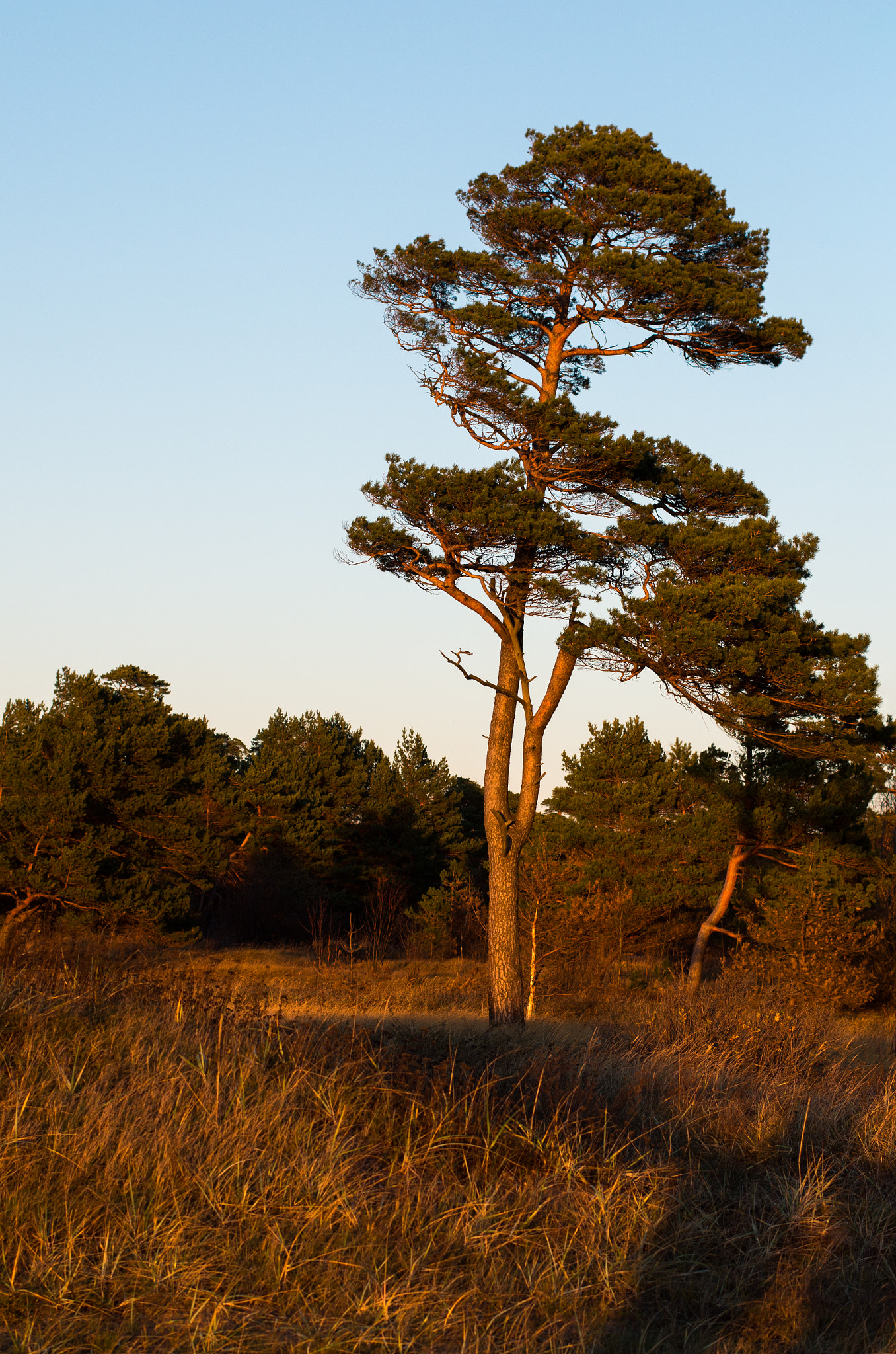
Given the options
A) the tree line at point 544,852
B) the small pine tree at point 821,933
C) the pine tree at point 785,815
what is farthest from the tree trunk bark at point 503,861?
the pine tree at point 785,815

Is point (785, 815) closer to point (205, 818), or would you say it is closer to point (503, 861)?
point (503, 861)

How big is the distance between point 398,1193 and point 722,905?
23012mm

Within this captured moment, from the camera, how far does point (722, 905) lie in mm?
25734

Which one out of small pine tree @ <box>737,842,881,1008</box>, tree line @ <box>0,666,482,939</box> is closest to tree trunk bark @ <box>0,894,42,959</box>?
tree line @ <box>0,666,482,939</box>

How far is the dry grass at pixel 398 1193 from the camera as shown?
3357 millimetres

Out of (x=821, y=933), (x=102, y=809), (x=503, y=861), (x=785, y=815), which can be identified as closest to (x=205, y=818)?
(x=102, y=809)

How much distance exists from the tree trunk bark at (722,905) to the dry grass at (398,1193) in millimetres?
19673

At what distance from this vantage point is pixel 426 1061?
540 centimetres

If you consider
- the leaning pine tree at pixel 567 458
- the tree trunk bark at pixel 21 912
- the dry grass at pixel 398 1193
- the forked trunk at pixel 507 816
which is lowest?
the tree trunk bark at pixel 21 912

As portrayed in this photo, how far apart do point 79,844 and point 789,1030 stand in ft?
73.2

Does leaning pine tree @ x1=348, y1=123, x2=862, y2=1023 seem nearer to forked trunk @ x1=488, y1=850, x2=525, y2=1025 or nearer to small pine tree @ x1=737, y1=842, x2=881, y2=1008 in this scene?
forked trunk @ x1=488, y1=850, x2=525, y2=1025

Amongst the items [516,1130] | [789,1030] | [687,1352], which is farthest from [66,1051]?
[789,1030]

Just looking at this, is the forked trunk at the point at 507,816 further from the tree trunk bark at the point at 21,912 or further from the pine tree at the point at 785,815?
the tree trunk bark at the point at 21,912

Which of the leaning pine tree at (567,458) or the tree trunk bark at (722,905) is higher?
the leaning pine tree at (567,458)
